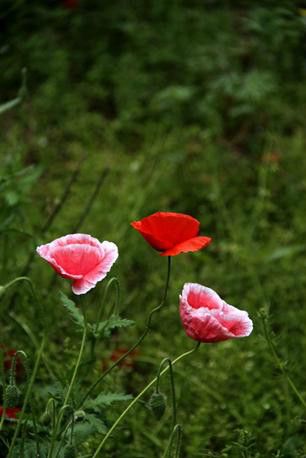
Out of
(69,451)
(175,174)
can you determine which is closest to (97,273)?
(69,451)

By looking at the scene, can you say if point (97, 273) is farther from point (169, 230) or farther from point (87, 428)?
point (87, 428)

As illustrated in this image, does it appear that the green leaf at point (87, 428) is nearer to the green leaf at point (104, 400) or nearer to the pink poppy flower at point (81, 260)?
the green leaf at point (104, 400)

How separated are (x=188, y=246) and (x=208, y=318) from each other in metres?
0.12

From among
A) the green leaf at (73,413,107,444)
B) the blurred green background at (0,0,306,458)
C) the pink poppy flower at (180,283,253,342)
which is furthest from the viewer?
the blurred green background at (0,0,306,458)

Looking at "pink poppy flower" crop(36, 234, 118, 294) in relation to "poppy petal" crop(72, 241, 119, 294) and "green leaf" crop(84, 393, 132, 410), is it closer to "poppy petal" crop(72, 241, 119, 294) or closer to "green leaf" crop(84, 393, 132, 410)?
"poppy petal" crop(72, 241, 119, 294)

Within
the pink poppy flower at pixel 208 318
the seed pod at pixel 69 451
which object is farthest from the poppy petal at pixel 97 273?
the seed pod at pixel 69 451

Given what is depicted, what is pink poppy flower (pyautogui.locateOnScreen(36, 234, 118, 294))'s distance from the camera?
1.22m

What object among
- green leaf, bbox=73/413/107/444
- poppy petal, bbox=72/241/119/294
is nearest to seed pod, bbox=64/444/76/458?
green leaf, bbox=73/413/107/444

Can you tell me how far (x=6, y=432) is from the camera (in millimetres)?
1527

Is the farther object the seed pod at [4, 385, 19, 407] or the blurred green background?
the blurred green background

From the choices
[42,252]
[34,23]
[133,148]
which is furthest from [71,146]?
[42,252]

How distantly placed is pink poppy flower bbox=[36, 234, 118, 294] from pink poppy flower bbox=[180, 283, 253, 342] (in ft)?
0.44

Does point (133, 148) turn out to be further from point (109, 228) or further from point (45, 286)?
point (45, 286)

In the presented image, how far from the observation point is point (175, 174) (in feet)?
9.62
